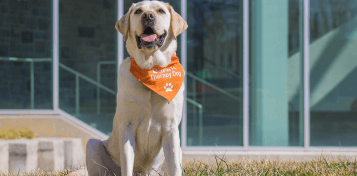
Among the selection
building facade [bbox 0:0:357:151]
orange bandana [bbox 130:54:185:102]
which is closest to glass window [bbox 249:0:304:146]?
building facade [bbox 0:0:357:151]

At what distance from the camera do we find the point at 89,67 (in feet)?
21.2

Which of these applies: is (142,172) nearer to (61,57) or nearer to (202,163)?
(202,163)

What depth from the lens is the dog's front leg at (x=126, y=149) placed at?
2834 mm

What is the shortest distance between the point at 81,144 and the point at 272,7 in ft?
12.1

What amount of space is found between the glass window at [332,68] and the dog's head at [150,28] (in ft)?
11.7

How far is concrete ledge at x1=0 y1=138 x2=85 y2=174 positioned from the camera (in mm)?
5070

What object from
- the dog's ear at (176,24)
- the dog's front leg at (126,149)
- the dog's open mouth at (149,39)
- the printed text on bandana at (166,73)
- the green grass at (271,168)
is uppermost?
the dog's ear at (176,24)

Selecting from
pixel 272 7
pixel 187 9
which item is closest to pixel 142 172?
pixel 187 9

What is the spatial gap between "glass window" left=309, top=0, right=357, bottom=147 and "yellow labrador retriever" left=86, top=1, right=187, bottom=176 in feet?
11.7

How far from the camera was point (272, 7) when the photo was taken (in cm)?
587

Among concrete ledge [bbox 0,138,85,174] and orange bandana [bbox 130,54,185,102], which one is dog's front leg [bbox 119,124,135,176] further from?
concrete ledge [bbox 0,138,85,174]

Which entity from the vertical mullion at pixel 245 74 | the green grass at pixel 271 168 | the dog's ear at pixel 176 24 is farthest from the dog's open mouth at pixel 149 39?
the vertical mullion at pixel 245 74

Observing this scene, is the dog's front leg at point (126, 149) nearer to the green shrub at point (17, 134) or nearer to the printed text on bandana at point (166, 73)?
the printed text on bandana at point (166, 73)

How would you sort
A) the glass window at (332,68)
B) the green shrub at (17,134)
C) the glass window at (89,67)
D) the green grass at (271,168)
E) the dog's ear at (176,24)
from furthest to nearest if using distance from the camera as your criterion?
the glass window at (89,67)
the glass window at (332,68)
the green shrub at (17,134)
the green grass at (271,168)
the dog's ear at (176,24)
